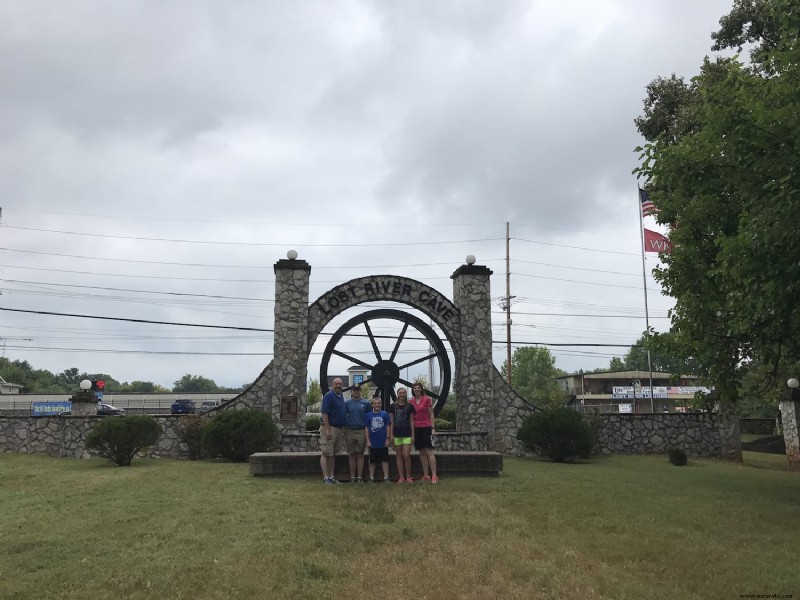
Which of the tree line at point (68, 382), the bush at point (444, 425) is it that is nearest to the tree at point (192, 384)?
the tree line at point (68, 382)

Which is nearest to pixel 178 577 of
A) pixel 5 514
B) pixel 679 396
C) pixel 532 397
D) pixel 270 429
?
pixel 5 514

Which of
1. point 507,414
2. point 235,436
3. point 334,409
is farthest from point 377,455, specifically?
point 507,414

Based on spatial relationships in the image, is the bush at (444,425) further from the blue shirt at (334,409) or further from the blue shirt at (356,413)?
the blue shirt at (334,409)

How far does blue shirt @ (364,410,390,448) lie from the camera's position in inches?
354

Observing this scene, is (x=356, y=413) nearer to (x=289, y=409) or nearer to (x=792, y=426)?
(x=289, y=409)

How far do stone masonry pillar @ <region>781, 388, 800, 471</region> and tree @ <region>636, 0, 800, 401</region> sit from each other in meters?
5.14

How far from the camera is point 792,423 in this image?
1597 cm

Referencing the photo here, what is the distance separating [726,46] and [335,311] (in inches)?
523

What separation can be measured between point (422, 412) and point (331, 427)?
1.37m

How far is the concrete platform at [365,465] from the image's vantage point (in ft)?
31.3

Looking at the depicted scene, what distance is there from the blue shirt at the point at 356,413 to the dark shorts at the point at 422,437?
2.80 ft

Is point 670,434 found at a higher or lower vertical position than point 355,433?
lower

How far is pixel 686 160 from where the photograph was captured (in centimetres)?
940

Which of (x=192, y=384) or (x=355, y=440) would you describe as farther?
(x=192, y=384)
